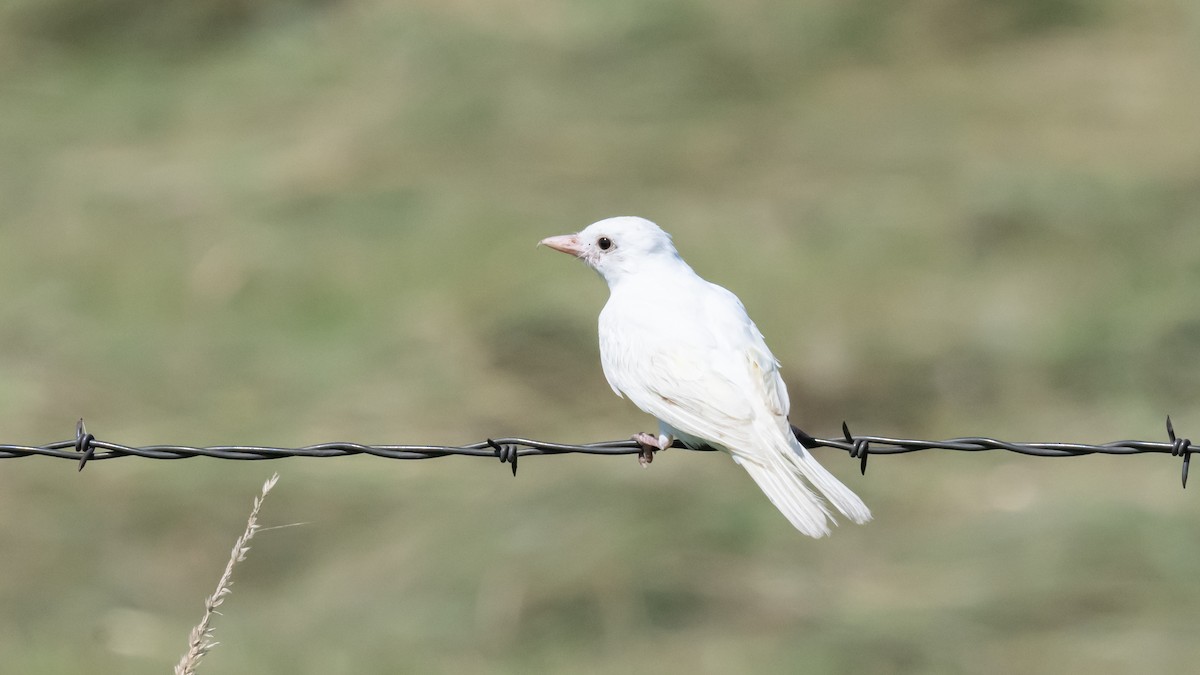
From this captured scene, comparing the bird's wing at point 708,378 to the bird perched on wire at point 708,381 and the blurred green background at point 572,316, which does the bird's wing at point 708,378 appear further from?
the blurred green background at point 572,316

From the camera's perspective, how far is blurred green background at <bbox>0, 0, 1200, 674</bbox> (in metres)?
7.98

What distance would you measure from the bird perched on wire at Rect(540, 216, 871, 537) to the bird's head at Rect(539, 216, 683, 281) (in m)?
0.05

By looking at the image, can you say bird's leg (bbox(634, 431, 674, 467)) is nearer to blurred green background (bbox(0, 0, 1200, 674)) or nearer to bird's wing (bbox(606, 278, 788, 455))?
bird's wing (bbox(606, 278, 788, 455))

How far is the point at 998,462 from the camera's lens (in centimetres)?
954

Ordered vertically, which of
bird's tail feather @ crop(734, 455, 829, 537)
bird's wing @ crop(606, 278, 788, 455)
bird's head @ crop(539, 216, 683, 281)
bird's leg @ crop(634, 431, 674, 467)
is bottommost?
bird's tail feather @ crop(734, 455, 829, 537)

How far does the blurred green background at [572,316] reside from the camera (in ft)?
26.2

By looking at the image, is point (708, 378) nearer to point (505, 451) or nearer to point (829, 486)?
point (829, 486)

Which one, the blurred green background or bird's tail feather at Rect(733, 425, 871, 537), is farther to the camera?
the blurred green background

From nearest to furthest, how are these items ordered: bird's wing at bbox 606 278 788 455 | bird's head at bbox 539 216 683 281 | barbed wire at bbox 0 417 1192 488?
barbed wire at bbox 0 417 1192 488 → bird's wing at bbox 606 278 788 455 → bird's head at bbox 539 216 683 281

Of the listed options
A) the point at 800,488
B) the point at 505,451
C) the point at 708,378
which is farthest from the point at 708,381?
the point at 505,451

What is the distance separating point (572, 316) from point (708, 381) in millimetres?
5844

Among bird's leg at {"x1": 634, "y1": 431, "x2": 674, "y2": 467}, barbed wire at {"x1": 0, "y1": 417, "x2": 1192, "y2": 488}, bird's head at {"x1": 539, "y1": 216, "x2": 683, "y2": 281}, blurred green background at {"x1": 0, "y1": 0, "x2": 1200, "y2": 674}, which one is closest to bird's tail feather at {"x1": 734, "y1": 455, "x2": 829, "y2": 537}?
barbed wire at {"x1": 0, "y1": 417, "x2": 1192, "y2": 488}

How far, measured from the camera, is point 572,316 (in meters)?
10.8

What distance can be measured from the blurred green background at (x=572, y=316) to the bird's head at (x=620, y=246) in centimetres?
236
